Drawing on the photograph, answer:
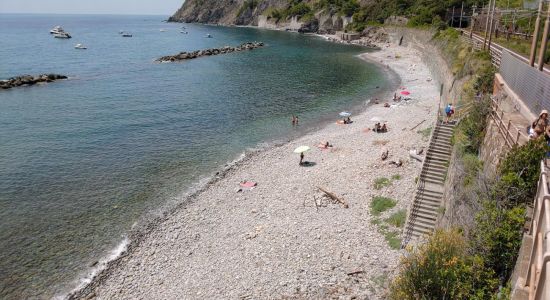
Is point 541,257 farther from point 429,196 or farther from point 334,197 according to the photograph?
Answer: point 334,197

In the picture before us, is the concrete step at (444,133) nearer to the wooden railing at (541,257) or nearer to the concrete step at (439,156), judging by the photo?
the concrete step at (439,156)

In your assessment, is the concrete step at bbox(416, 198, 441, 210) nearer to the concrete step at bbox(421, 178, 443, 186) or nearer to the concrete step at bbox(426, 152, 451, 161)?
the concrete step at bbox(421, 178, 443, 186)

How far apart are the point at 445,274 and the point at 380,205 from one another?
11.7m

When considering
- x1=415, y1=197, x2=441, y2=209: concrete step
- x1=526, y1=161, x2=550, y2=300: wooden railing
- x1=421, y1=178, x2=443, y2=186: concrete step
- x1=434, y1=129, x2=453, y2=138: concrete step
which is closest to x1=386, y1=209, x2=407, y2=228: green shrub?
x1=415, y1=197, x2=441, y2=209: concrete step

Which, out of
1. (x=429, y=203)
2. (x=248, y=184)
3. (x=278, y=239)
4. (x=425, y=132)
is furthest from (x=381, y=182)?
(x=425, y=132)

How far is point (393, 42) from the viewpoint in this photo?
114m

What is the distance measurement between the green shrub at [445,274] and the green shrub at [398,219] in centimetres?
813

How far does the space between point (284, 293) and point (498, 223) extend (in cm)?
977

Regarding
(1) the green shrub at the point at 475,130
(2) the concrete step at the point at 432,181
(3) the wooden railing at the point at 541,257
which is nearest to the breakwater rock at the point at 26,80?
(2) the concrete step at the point at 432,181

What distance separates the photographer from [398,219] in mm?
22531

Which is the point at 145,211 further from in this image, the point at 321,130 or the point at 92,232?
the point at 321,130

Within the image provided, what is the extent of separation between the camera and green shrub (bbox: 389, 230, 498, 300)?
12617 mm

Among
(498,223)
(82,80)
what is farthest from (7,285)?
(82,80)

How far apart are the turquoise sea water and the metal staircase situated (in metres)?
16.9
